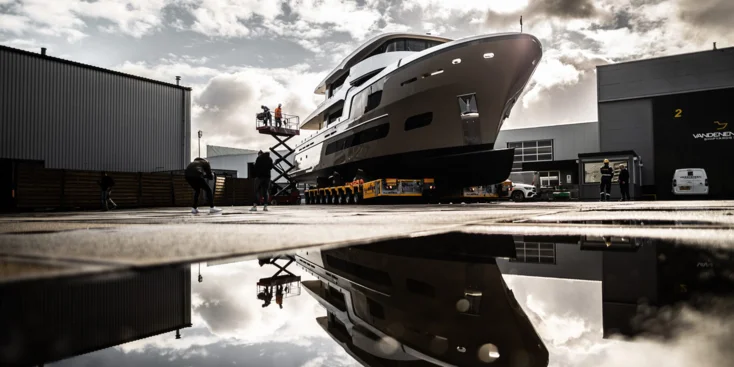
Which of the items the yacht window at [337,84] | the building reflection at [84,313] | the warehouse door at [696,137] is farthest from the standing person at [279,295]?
the warehouse door at [696,137]

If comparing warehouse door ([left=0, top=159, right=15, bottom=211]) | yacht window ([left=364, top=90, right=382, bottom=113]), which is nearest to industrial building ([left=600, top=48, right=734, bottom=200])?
yacht window ([left=364, top=90, right=382, bottom=113])

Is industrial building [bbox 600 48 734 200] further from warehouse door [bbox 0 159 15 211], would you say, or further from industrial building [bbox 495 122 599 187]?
warehouse door [bbox 0 159 15 211]

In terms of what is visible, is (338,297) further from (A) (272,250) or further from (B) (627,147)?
(B) (627,147)

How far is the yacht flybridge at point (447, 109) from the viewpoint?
12000 mm

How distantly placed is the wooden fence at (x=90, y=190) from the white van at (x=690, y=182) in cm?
2541

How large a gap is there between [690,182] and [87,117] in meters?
31.7

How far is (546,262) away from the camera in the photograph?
5.33ft

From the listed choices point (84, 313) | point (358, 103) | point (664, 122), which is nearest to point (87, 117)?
point (358, 103)

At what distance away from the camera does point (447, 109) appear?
40.7ft

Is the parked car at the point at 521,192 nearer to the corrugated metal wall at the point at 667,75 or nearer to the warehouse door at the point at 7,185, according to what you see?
the corrugated metal wall at the point at 667,75

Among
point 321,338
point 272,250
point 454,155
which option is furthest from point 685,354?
point 454,155

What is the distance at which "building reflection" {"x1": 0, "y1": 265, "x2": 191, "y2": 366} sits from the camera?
24.7 inches

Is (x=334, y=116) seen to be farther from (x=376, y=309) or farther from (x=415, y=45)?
(x=376, y=309)

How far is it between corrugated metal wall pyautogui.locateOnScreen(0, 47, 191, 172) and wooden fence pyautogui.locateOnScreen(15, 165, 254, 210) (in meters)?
3.08
